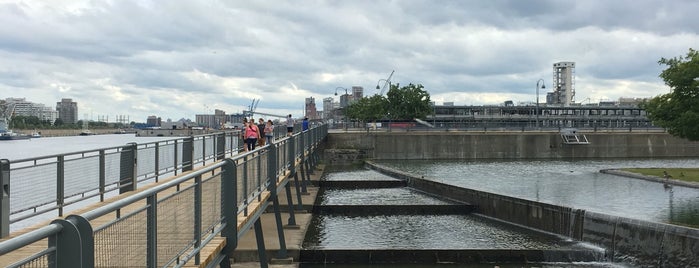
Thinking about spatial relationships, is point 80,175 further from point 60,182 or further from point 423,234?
point 423,234

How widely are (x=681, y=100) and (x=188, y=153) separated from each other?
2508cm

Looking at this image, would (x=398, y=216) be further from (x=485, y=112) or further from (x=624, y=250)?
Result: (x=485, y=112)

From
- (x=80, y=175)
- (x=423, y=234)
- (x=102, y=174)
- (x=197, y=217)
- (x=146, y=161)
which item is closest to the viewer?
(x=197, y=217)

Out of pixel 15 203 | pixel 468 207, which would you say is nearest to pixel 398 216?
pixel 468 207

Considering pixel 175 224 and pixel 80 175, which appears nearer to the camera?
pixel 175 224

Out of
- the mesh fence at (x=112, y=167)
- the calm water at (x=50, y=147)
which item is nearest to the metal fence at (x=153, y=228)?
the mesh fence at (x=112, y=167)

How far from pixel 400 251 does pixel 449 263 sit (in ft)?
4.84

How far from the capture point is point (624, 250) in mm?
17578

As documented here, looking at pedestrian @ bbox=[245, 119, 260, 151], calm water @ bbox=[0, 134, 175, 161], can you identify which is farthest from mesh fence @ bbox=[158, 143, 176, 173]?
calm water @ bbox=[0, 134, 175, 161]

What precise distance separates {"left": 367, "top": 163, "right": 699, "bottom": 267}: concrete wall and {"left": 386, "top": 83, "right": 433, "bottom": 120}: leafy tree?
3240 inches

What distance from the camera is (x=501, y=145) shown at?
58719mm

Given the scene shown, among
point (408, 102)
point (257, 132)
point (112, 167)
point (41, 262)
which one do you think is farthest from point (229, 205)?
point (408, 102)

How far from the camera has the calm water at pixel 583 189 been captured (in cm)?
2162

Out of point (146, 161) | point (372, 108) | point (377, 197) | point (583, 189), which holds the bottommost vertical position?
point (377, 197)
